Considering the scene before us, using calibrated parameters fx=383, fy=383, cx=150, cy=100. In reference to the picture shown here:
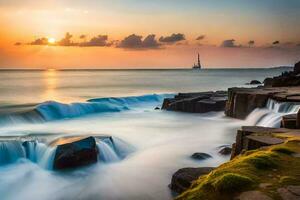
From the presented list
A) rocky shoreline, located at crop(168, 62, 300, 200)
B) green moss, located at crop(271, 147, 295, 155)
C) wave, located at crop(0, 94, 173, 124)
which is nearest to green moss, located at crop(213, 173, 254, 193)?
rocky shoreline, located at crop(168, 62, 300, 200)

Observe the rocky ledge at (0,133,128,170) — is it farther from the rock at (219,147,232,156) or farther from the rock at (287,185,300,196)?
the rock at (287,185,300,196)

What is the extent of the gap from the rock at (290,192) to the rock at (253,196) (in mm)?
279

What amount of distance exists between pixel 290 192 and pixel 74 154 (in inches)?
488

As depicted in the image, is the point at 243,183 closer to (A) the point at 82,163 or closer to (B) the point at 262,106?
(A) the point at 82,163

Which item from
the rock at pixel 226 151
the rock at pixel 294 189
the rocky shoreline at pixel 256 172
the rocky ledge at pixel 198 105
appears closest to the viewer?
the rock at pixel 294 189

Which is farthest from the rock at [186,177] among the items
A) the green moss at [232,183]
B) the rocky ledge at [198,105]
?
the rocky ledge at [198,105]

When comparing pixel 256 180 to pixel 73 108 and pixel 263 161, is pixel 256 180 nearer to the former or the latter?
pixel 263 161

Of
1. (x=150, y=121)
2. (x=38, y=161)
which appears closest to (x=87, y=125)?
(x=150, y=121)

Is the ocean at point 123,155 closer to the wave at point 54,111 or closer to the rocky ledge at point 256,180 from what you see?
the wave at point 54,111

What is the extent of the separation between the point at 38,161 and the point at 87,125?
12.5 meters

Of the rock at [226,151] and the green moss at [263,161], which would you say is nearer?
the green moss at [263,161]

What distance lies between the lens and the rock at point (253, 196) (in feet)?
19.9


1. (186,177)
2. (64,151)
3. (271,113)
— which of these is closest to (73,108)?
(271,113)

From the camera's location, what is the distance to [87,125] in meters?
30.5
